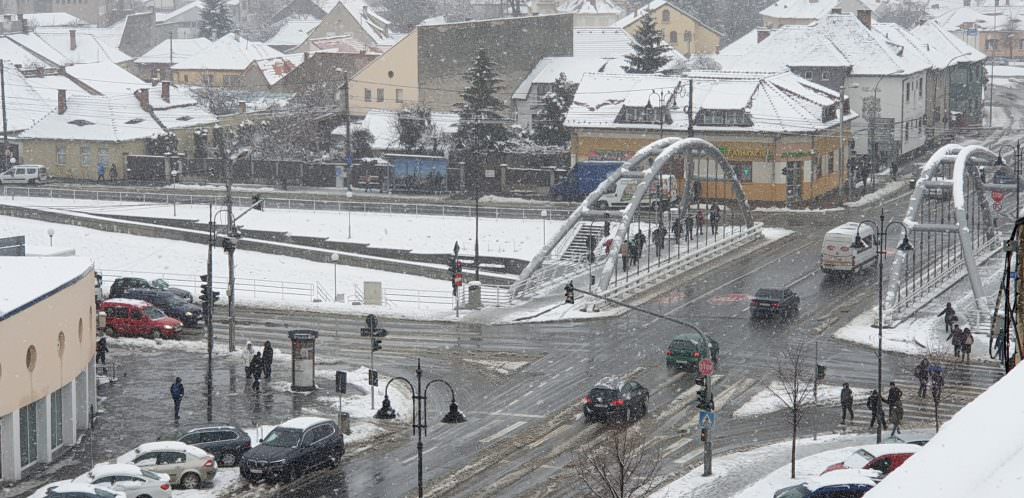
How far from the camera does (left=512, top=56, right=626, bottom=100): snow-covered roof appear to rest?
103m

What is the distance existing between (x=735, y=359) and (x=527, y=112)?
59973 mm

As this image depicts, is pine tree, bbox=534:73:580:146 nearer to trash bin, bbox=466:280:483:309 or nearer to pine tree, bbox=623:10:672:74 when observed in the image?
pine tree, bbox=623:10:672:74

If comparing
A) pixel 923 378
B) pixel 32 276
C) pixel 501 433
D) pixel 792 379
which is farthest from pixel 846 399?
pixel 32 276

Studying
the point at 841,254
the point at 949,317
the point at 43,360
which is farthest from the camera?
the point at 841,254

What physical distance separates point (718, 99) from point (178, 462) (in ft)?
175

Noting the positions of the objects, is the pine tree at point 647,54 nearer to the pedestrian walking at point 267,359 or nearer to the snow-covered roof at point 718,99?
the snow-covered roof at point 718,99

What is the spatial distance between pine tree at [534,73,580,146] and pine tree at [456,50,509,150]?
4203 mm

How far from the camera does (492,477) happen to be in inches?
1313

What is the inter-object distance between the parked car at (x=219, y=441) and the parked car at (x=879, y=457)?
14041 millimetres

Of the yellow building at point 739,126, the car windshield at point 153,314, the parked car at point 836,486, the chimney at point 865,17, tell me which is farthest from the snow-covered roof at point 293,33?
the parked car at point 836,486

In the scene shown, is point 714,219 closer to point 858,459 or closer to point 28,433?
point 858,459

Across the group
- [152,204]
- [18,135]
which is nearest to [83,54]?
[18,135]

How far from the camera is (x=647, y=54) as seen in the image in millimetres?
100312

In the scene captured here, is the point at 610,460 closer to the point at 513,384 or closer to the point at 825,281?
the point at 513,384
